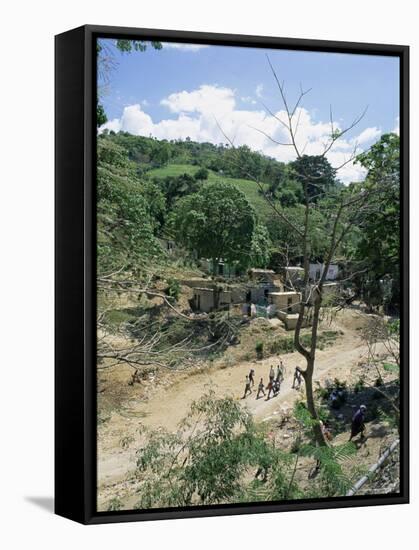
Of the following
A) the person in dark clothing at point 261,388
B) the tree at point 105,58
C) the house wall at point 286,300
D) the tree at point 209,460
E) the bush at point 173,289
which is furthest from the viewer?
the house wall at point 286,300

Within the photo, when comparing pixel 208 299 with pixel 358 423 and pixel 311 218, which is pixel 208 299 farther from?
pixel 358 423

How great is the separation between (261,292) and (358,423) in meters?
1.27

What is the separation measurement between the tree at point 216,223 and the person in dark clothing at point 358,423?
57.7 inches

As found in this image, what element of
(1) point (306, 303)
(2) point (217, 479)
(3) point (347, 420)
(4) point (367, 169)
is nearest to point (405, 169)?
(4) point (367, 169)

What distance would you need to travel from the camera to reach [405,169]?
1016cm

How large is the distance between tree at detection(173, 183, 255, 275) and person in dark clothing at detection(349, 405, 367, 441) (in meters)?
1.46

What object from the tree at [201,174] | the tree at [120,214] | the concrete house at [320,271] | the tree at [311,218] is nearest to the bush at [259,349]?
the tree at [311,218]

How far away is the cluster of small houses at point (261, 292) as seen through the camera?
9562 mm

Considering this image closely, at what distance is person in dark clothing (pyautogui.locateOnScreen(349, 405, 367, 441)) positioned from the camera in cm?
1003

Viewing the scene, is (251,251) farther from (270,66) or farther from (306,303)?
(270,66)

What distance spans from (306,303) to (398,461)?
1427mm

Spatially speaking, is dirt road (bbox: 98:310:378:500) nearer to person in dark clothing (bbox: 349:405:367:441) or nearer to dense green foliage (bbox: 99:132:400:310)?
person in dark clothing (bbox: 349:405:367:441)

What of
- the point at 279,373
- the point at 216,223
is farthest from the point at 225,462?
the point at 216,223

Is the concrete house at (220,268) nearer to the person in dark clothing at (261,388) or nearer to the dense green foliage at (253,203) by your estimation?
the dense green foliage at (253,203)
